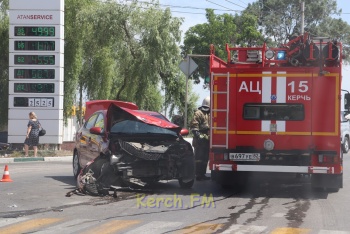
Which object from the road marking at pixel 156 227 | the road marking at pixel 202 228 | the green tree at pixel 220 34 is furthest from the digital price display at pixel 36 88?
the green tree at pixel 220 34

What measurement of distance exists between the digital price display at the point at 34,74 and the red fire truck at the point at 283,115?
13.1 m

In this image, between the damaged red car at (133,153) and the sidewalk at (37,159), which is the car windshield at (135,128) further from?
the sidewalk at (37,159)

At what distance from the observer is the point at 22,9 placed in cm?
2402

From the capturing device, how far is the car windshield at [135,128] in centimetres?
1227

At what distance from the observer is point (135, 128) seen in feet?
40.6

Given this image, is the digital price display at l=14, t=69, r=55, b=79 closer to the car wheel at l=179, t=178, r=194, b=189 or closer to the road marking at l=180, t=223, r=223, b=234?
the car wheel at l=179, t=178, r=194, b=189

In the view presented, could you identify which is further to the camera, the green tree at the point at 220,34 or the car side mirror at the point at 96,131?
the green tree at the point at 220,34

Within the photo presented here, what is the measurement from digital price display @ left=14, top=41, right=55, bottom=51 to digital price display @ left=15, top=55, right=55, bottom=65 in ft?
1.04

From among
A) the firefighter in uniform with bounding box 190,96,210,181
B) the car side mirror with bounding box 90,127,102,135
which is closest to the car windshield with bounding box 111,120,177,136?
the car side mirror with bounding box 90,127,102,135

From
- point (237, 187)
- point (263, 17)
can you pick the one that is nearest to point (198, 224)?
point (237, 187)

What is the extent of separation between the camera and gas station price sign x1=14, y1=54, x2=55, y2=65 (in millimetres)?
23906

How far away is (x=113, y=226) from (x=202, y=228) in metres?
1.23

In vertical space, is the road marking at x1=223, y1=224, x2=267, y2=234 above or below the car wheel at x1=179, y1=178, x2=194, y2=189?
below

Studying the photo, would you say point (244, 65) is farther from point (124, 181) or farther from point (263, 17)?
point (263, 17)
